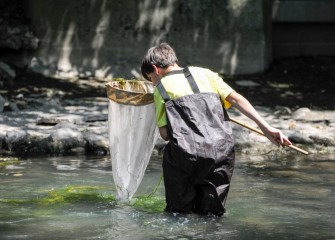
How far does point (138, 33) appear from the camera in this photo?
14352mm

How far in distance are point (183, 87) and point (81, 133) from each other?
3957 millimetres

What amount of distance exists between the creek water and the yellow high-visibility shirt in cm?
82

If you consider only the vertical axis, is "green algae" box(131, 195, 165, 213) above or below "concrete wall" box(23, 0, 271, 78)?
below

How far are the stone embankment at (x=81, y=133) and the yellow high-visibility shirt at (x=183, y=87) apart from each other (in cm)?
358

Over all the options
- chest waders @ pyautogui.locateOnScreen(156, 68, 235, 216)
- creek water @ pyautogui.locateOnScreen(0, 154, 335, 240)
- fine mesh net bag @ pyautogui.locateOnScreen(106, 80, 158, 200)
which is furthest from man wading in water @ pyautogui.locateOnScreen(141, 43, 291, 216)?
fine mesh net bag @ pyautogui.locateOnScreen(106, 80, 158, 200)

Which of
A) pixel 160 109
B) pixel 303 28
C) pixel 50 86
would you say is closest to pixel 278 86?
pixel 303 28

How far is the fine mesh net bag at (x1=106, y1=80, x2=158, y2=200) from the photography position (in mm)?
6316

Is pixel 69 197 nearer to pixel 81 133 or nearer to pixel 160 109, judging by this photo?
pixel 160 109

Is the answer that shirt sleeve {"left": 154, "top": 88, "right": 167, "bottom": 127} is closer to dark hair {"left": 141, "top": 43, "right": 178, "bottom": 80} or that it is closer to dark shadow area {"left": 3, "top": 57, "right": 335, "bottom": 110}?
dark hair {"left": 141, "top": 43, "right": 178, "bottom": 80}

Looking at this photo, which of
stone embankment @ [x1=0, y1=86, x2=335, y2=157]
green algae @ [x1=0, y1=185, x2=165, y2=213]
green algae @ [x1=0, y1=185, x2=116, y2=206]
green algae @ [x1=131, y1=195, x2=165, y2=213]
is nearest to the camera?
green algae @ [x1=131, y1=195, x2=165, y2=213]

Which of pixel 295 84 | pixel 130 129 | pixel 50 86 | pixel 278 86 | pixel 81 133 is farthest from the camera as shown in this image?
pixel 295 84

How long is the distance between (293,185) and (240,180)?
1.86 feet

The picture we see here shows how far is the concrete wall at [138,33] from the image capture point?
14125mm

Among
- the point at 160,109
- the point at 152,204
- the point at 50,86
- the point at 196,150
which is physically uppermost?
the point at 160,109
